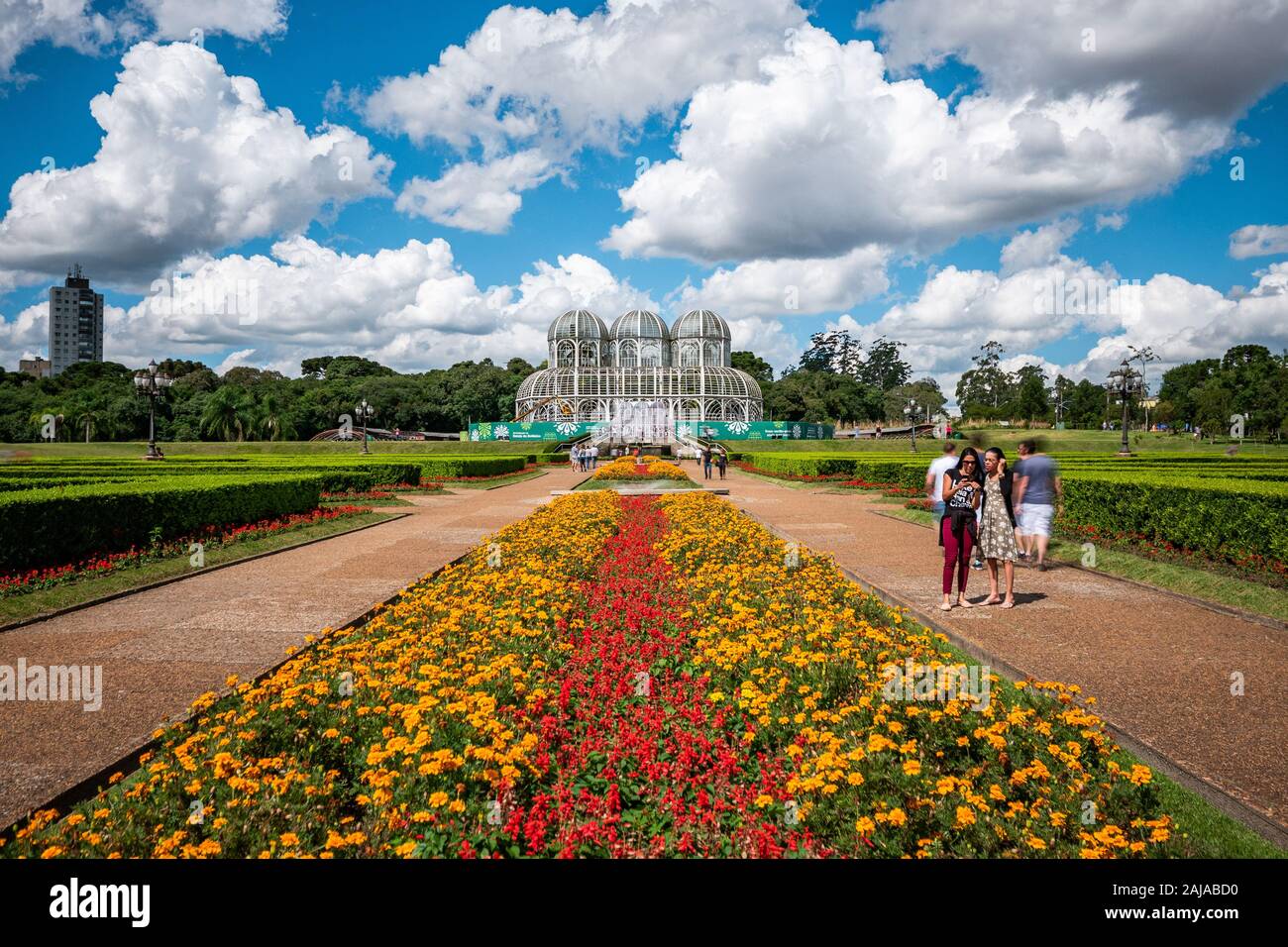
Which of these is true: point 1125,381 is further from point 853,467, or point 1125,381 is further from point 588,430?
point 588,430

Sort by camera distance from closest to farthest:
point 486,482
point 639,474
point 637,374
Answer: point 639,474, point 486,482, point 637,374

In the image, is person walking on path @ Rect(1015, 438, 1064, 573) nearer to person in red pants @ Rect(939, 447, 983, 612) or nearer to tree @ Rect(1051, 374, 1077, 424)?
person in red pants @ Rect(939, 447, 983, 612)

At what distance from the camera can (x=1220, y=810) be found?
3660mm

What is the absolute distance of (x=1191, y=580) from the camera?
29.8ft

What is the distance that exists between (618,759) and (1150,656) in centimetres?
491

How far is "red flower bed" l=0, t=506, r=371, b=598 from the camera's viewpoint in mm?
8852

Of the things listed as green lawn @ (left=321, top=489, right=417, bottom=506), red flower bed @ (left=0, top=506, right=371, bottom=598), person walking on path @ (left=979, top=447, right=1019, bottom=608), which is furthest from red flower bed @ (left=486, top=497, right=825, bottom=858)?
green lawn @ (left=321, top=489, right=417, bottom=506)

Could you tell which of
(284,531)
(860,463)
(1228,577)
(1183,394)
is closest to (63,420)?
(284,531)

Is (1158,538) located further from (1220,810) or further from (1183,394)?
(1183,394)

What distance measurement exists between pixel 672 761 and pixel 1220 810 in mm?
2721

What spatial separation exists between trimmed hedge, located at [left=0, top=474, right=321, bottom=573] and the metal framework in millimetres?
50603

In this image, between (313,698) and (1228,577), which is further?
(1228,577)

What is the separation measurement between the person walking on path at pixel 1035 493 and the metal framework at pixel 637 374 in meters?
54.8

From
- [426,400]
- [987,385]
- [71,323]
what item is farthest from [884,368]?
[71,323]
